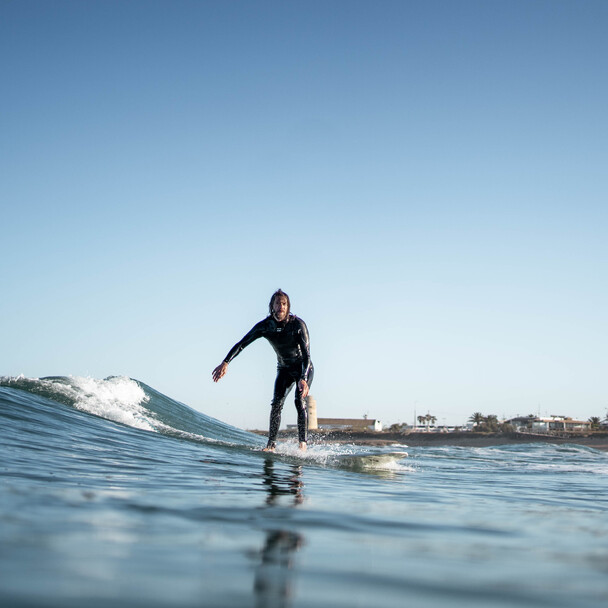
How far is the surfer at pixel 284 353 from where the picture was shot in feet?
26.6

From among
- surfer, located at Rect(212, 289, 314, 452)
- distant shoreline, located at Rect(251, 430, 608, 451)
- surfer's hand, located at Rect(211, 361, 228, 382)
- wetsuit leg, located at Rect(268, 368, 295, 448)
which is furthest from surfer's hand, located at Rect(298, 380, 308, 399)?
distant shoreline, located at Rect(251, 430, 608, 451)

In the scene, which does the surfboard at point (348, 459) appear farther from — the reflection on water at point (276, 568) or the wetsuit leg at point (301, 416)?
the reflection on water at point (276, 568)

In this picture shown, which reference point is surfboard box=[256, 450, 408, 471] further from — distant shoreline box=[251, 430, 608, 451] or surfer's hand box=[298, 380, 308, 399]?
distant shoreline box=[251, 430, 608, 451]

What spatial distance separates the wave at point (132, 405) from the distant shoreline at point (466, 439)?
17.7 metres

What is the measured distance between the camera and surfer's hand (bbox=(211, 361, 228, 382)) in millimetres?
8039

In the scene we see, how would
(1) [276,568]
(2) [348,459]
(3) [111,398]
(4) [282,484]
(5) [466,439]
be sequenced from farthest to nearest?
1. (5) [466,439]
2. (3) [111,398]
3. (2) [348,459]
4. (4) [282,484]
5. (1) [276,568]

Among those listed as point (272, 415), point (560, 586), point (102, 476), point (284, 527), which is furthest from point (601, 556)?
point (272, 415)

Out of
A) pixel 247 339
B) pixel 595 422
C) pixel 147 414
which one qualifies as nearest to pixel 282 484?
pixel 247 339

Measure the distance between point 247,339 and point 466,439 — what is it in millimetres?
39073

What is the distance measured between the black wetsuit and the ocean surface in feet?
10.9

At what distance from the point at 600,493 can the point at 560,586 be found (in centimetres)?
372

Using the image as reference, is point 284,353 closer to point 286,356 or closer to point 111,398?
point 286,356

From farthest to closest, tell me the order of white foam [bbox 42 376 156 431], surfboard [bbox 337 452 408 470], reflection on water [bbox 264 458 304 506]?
white foam [bbox 42 376 156 431] → surfboard [bbox 337 452 408 470] → reflection on water [bbox 264 458 304 506]

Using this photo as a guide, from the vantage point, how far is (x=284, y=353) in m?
8.34
